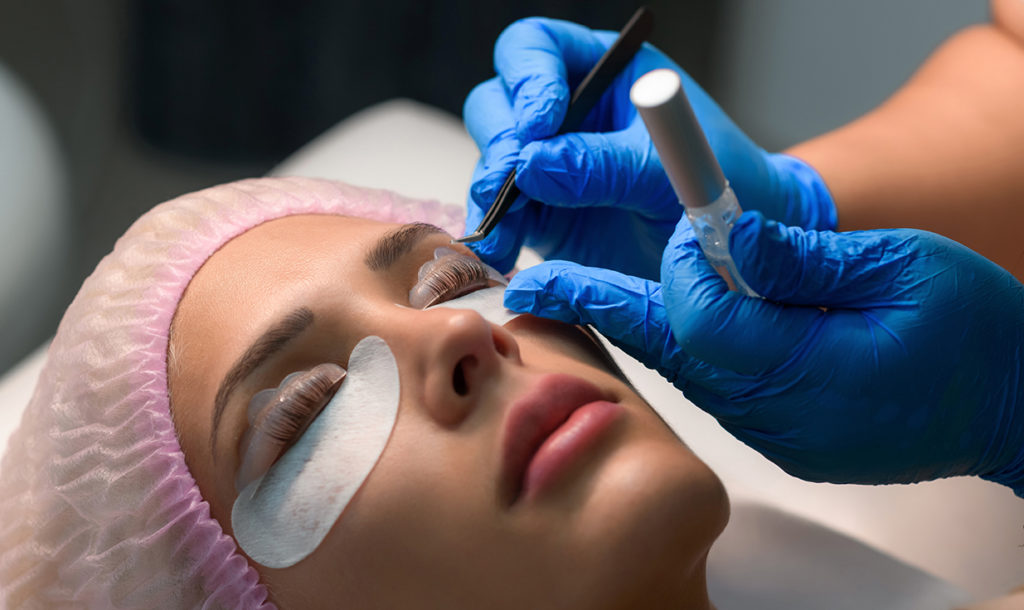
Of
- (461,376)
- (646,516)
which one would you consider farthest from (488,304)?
(646,516)

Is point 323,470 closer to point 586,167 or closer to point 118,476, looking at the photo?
point 118,476

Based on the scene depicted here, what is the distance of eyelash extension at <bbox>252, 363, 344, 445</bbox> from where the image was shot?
1.11 metres

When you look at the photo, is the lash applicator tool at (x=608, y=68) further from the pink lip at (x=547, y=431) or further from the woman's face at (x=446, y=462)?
the pink lip at (x=547, y=431)

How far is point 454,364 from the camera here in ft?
3.43

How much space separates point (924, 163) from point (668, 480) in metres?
1.10

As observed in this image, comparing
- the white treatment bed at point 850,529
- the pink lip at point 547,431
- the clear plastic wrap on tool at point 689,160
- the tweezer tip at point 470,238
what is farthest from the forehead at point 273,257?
the white treatment bed at point 850,529

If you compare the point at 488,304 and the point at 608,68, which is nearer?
the point at 488,304

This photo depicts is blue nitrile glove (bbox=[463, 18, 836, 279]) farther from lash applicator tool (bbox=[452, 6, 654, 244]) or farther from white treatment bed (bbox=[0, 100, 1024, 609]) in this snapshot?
white treatment bed (bbox=[0, 100, 1024, 609])

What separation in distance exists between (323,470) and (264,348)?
0.57 feet

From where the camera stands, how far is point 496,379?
3.45 ft

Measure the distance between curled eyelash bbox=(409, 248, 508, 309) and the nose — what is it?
15 centimetres

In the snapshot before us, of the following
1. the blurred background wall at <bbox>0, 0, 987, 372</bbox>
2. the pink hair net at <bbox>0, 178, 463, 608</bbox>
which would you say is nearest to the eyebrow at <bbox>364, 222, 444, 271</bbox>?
the pink hair net at <bbox>0, 178, 463, 608</bbox>

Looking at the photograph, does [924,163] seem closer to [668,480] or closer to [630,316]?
[630,316]

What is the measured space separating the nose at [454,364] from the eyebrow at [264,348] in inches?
6.1
